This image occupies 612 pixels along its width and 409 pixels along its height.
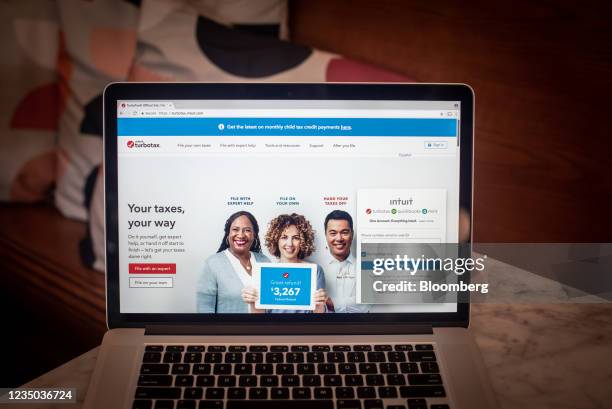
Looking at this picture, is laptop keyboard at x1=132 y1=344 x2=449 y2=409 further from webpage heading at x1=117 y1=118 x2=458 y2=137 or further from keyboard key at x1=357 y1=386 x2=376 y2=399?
webpage heading at x1=117 y1=118 x2=458 y2=137

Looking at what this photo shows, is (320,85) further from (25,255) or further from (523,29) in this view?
(25,255)

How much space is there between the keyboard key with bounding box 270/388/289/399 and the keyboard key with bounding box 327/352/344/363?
0.21 feet

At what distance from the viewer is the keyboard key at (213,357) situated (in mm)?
624

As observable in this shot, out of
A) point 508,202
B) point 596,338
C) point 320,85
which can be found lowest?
point 596,338

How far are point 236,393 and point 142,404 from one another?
0.09 metres

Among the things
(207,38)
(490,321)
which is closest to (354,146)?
(490,321)

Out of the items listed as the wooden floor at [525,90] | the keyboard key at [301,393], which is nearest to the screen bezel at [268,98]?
the keyboard key at [301,393]

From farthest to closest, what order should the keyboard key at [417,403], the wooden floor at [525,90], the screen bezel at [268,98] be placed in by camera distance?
1. the wooden floor at [525,90]
2. the screen bezel at [268,98]
3. the keyboard key at [417,403]

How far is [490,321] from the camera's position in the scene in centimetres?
79

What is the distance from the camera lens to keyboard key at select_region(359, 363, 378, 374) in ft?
1.99

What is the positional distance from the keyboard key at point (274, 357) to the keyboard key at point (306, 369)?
0.02 meters

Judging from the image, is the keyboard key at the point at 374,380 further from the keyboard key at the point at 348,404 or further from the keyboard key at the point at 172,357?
the keyboard key at the point at 172,357


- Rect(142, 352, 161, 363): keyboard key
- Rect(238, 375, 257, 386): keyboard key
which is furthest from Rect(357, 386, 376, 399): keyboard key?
Rect(142, 352, 161, 363): keyboard key

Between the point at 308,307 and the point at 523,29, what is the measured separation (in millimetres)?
644
